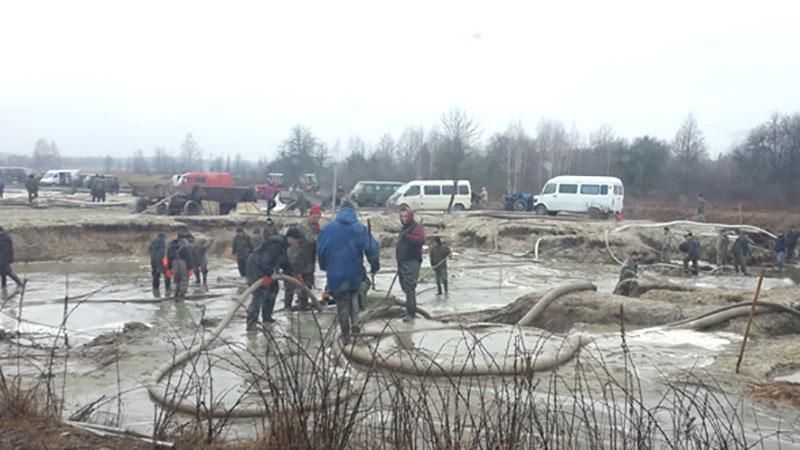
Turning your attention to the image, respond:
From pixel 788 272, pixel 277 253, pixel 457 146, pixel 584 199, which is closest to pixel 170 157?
pixel 457 146

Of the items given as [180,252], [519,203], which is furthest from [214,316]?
[519,203]

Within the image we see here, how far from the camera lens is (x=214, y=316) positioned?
40.3 ft

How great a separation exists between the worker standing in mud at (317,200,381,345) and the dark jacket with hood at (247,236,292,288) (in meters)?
1.73

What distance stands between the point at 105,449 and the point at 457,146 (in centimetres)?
4949

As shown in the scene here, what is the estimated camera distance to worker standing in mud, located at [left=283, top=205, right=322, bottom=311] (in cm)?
1226

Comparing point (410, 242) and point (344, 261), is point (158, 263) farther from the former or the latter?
point (344, 261)

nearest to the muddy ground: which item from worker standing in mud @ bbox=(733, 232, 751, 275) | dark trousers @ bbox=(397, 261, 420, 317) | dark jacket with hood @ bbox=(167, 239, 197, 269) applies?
worker standing in mud @ bbox=(733, 232, 751, 275)

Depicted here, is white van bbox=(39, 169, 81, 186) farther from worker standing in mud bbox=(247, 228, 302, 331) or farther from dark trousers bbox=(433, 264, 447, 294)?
worker standing in mud bbox=(247, 228, 302, 331)

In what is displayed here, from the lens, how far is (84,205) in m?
36.8

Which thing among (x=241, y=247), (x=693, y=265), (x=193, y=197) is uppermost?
(x=193, y=197)

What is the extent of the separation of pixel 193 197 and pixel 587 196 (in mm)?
18512

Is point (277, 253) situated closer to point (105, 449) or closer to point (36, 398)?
point (36, 398)

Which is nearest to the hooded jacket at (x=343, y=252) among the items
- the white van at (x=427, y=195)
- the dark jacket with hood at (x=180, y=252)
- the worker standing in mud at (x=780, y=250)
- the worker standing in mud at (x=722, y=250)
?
the dark jacket with hood at (x=180, y=252)

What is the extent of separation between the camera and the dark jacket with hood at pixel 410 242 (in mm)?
10953
